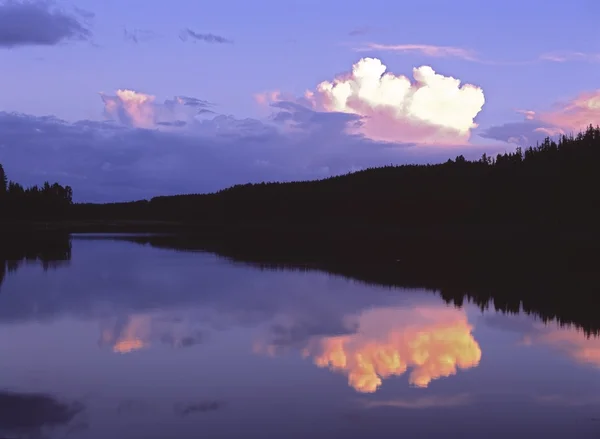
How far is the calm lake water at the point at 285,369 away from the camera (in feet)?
34.8

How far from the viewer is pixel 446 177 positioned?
122062 mm

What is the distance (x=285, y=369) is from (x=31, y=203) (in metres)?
135

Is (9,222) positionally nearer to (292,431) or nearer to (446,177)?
(446,177)

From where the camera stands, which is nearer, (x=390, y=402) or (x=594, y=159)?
(x=390, y=402)

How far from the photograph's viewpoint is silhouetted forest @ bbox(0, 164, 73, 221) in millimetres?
128375

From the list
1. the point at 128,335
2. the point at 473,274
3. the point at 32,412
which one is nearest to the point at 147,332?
the point at 128,335

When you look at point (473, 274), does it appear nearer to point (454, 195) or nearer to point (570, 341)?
point (570, 341)

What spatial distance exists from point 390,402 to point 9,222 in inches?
4938

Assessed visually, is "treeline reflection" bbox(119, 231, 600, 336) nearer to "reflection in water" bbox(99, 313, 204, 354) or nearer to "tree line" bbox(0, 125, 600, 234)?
"reflection in water" bbox(99, 313, 204, 354)

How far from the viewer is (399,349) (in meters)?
16.7

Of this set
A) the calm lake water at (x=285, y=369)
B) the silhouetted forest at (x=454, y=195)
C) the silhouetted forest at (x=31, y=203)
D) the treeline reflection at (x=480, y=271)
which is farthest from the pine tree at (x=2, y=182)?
the calm lake water at (x=285, y=369)

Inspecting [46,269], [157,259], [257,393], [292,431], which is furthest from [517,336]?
[157,259]

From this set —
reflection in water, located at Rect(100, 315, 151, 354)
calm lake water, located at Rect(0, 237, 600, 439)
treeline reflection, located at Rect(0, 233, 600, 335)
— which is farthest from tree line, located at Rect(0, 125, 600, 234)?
reflection in water, located at Rect(100, 315, 151, 354)

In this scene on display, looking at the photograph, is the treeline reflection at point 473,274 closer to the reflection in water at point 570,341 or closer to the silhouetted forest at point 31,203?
the reflection in water at point 570,341
